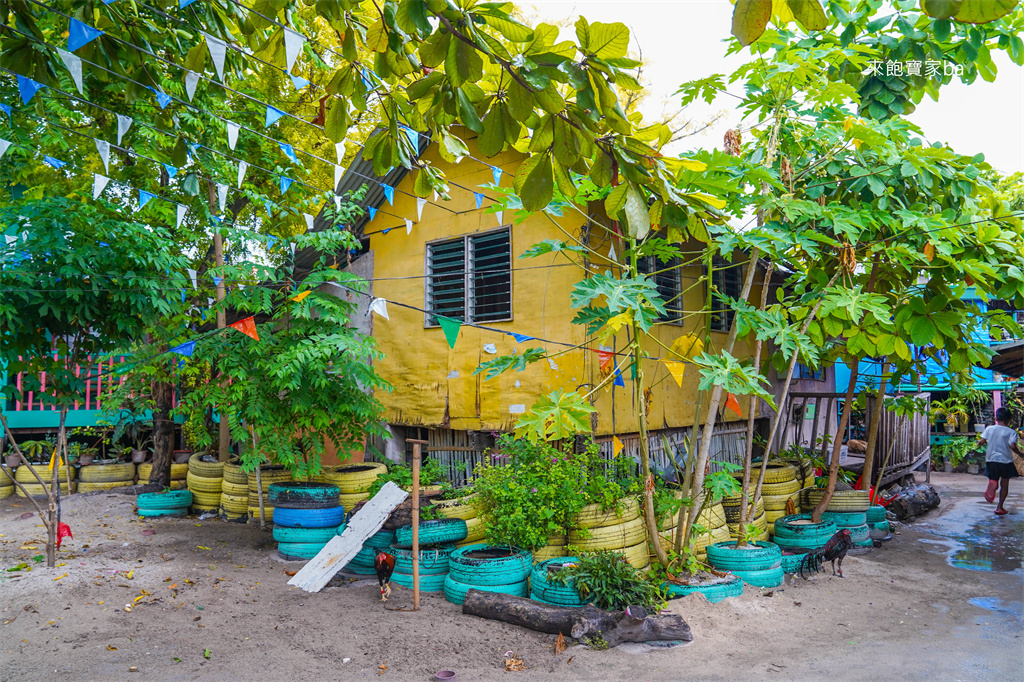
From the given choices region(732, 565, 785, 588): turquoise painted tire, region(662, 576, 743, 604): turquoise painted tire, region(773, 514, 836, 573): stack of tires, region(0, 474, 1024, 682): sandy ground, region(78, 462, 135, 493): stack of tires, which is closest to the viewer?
region(0, 474, 1024, 682): sandy ground

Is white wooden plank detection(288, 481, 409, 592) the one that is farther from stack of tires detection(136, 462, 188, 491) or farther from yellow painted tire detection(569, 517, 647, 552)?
stack of tires detection(136, 462, 188, 491)

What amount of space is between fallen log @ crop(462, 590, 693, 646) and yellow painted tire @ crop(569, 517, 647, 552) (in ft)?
3.30

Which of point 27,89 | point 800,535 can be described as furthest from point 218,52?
point 800,535

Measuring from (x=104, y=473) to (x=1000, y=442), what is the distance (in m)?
16.2

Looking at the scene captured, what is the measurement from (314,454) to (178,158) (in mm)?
5616

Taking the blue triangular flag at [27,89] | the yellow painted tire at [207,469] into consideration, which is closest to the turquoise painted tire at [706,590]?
the blue triangular flag at [27,89]

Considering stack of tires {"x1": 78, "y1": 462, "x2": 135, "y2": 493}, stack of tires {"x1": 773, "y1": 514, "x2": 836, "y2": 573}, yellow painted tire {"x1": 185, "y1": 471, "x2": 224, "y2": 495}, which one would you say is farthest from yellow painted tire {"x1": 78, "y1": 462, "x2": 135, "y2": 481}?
stack of tires {"x1": 773, "y1": 514, "x2": 836, "y2": 573}

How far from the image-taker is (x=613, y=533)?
6887 mm

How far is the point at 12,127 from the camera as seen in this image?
24.7 feet

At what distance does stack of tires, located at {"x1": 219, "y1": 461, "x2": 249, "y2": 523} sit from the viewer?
32.0ft

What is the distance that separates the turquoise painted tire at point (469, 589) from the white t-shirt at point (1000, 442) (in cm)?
947

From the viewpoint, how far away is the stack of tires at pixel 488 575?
6434 millimetres

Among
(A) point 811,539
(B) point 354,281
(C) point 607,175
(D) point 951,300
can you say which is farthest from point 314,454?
(D) point 951,300

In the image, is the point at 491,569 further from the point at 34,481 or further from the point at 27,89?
the point at 34,481
